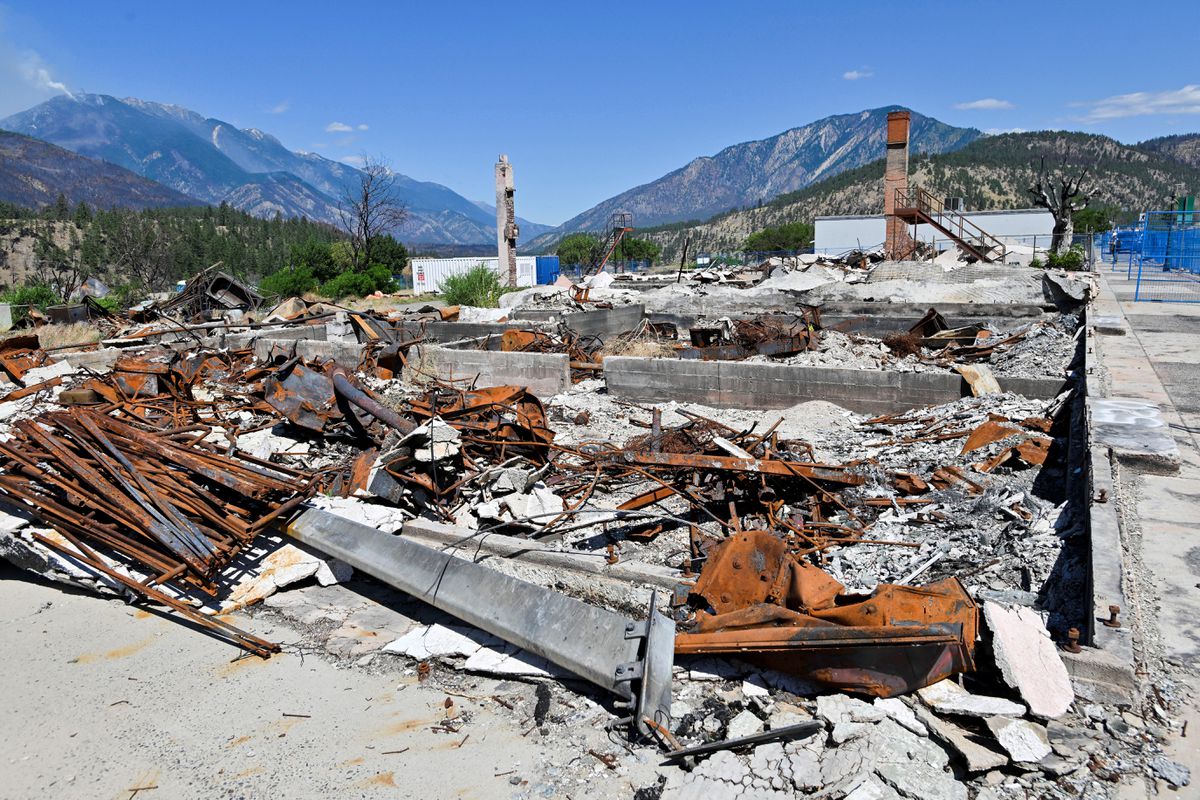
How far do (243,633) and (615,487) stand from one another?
11.4 feet

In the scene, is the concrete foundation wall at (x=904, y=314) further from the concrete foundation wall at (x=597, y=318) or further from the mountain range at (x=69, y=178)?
the mountain range at (x=69, y=178)

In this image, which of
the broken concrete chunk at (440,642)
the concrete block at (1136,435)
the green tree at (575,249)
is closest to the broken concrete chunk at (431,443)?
the broken concrete chunk at (440,642)

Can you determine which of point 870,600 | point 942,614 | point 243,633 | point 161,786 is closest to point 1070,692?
point 942,614

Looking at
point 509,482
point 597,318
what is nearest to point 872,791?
point 509,482

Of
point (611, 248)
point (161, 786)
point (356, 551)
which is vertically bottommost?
point (161, 786)

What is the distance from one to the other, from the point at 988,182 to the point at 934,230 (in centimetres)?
6355

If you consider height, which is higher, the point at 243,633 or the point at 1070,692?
the point at 1070,692

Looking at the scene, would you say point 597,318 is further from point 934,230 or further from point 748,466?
point 934,230

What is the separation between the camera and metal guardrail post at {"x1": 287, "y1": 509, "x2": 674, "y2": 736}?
3.66m

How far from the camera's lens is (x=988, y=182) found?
90.8 meters

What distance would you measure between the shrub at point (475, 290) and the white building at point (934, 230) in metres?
22.9

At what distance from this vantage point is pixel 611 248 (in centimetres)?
3856

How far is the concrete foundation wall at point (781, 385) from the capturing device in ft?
30.4

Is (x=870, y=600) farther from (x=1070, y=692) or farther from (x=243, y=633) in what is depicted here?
(x=243, y=633)
